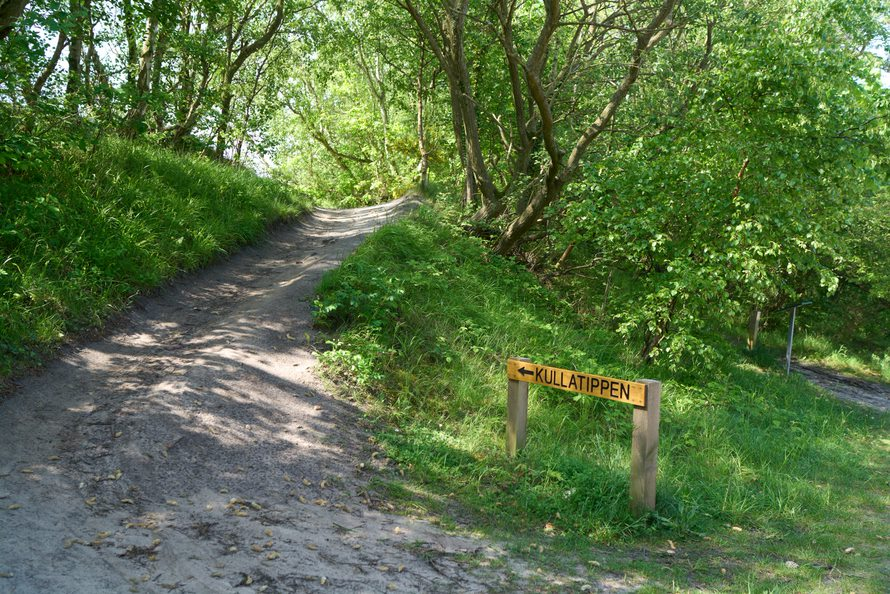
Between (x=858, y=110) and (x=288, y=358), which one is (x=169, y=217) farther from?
(x=858, y=110)

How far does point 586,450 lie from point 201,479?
3.69 meters

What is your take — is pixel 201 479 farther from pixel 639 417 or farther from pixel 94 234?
pixel 94 234

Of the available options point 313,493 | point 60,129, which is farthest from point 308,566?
point 60,129

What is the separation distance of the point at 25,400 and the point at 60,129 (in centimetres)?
422

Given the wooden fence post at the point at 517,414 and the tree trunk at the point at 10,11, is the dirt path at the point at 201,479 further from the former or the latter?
the tree trunk at the point at 10,11

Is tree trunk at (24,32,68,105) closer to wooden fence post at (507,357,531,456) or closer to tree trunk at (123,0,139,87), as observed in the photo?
tree trunk at (123,0,139,87)

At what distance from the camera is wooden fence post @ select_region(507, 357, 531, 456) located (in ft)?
20.2

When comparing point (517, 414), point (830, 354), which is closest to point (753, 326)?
point (830, 354)

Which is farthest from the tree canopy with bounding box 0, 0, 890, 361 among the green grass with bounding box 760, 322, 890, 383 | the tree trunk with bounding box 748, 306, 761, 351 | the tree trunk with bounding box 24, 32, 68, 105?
the green grass with bounding box 760, 322, 890, 383

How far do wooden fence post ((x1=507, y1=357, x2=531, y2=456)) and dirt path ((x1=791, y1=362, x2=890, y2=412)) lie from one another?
35.8 ft

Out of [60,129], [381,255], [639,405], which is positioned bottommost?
[639,405]

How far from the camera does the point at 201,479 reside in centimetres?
477

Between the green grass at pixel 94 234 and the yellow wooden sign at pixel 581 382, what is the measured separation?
13.8ft

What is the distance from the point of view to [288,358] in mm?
6906
